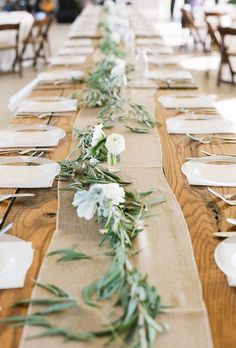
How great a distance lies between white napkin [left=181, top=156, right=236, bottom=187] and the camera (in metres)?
1.33

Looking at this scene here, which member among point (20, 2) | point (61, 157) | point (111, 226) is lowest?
point (20, 2)

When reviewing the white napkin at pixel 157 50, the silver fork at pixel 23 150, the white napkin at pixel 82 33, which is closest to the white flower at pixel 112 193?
the silver fork at pixel 23 150

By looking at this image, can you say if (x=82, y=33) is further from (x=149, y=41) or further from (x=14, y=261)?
(x=14, y=261)

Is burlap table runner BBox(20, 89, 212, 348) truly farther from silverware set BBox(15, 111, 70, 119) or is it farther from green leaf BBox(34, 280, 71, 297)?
silverware set BBox(15, 111, 70, 119)

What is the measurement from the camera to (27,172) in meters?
1.39

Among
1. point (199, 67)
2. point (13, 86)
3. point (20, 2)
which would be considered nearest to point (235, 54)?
point (199, 67)

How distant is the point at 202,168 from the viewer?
142cm

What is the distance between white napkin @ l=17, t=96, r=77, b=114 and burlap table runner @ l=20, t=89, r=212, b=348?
33.3 inches

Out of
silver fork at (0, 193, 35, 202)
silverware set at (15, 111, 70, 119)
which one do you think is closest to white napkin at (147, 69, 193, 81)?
silverware set at (15, 111, 70, 119)

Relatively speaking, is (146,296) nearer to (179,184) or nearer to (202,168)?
(179,184)

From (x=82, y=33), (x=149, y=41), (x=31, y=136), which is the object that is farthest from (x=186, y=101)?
(x=82, y=33)

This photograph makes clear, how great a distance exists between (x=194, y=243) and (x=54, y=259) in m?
0.32

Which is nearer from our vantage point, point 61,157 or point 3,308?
point 3,308

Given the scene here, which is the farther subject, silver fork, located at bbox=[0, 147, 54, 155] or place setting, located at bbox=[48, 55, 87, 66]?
place setting, located at bbox=[48, 55, 87, 66]
